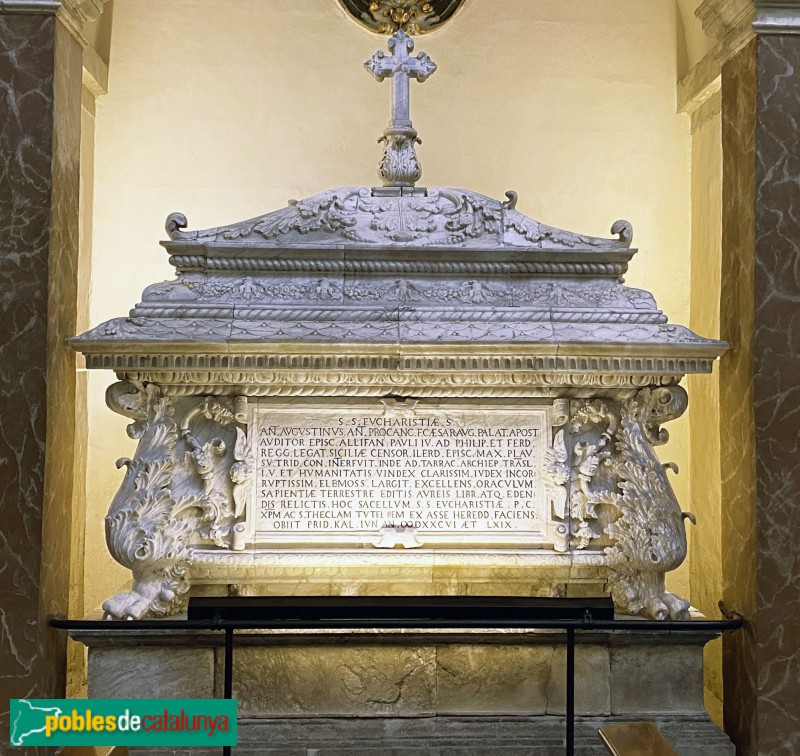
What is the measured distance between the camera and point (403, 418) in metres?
3.72

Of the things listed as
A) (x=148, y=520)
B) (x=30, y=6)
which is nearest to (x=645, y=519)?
(x=148, y=520)

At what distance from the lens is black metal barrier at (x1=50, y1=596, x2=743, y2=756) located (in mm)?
3324

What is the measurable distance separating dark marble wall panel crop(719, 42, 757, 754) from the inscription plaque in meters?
0.77

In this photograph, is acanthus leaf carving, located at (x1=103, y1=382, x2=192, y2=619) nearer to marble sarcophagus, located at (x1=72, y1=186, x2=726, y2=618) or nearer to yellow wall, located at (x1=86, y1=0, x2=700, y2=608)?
marble sarcophagus, located at (x1=72, y1=186, x2=726, y2=618)

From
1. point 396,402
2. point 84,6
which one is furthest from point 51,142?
point 396,402

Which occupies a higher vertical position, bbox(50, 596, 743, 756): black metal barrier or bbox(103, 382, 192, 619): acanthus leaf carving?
bbox(103, 382, 192, 619): acanthus leaf carving

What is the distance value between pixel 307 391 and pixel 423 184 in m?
1.84

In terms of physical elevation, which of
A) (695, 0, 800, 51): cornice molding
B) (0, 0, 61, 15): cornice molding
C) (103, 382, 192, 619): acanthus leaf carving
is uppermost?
(695, 0, 800, 51): cornice molding

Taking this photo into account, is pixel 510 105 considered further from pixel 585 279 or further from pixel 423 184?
pixel 585 279

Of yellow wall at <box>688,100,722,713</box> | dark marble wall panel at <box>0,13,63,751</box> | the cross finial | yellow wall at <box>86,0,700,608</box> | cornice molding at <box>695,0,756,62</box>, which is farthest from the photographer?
yellow wall at <box>86,0,700,608</box>

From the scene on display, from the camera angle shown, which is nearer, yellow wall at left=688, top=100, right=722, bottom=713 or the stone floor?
the stone floor

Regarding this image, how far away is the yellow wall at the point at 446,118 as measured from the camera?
4980mm

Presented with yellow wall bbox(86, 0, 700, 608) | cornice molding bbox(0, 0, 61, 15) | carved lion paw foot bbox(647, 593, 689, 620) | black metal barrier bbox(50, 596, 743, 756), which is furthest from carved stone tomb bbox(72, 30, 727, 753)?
yellow wall bbox(86, 0, 700, 608)

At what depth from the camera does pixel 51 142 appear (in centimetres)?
356
